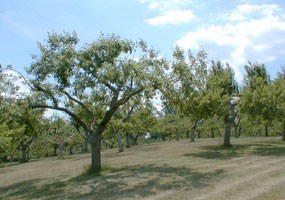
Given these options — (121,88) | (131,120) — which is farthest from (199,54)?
(131,120)

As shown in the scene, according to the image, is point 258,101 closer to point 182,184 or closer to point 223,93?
point 223,93

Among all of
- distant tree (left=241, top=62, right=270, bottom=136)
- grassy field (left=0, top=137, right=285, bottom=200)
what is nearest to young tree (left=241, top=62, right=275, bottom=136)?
distant tree (left=241, top=62, right=270, bottom=136)

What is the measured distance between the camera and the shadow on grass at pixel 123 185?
1795cm

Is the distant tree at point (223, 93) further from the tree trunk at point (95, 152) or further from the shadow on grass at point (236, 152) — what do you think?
the tree trunk at point (95, 152)

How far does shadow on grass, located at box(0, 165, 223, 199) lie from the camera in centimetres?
1795

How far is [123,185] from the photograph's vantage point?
19922 millimetres

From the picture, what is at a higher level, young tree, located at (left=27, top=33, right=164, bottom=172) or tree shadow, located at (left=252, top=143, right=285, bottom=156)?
young tree, located at (left=27, top=33, right=164, bottom=172)

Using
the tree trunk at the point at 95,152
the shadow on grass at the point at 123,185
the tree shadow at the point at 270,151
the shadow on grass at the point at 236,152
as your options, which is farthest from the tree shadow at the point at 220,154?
the tree trunk at the point at 95,152

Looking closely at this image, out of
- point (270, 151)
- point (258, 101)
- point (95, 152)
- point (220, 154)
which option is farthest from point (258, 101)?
point (95, 152)

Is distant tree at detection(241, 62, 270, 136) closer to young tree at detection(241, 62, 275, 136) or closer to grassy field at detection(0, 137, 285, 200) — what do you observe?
young tree at detection(241, 62, 275, 136)

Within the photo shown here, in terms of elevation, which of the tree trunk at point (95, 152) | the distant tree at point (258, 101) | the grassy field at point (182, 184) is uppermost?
the distant tree at point (258, 101)

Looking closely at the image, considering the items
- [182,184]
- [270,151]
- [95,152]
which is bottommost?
[182,184]

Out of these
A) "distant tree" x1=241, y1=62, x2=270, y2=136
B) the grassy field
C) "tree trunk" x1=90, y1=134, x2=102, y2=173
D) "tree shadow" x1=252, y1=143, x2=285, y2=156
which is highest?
"distant tree" x1=241, y1=62, x2=270, y2=136

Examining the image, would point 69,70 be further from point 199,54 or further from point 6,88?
point 199,54
